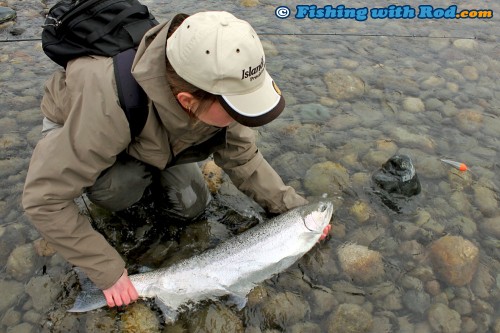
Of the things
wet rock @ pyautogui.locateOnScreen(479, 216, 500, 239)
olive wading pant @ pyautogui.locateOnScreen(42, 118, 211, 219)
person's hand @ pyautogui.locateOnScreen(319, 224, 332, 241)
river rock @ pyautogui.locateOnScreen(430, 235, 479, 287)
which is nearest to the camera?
olive wading pant @ pyautogui.locateOnScreen(42, 118, 211, 219)

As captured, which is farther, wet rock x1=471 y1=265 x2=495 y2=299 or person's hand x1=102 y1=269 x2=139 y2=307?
wet rock x1=471 y1=265 x2=495 y2=299

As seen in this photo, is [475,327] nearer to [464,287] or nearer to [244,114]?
[464,287]

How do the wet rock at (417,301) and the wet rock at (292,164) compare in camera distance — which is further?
the wet rock at (292,164)

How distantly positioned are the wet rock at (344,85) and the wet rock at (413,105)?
1.84 ft

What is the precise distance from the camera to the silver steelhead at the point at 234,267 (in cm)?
350

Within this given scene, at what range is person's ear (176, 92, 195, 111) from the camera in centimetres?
252

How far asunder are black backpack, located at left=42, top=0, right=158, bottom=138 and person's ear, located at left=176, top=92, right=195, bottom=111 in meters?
0.23

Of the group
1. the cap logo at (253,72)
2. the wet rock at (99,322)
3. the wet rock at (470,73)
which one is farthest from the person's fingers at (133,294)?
the wet rock at (470,73)

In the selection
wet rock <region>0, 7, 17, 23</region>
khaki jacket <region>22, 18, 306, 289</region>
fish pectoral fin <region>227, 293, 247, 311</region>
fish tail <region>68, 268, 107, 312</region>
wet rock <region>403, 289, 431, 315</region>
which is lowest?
wet rock <region>403, 289, 431, 315</region>

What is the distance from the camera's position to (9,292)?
370 centimetres

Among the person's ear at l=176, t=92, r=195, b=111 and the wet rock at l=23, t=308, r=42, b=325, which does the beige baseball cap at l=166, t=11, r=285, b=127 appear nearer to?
the person's ear at l=176, t=92, r=195, b=111

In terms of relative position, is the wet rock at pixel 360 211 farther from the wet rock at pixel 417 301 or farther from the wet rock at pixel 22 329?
the wet rock at pixel 22 329

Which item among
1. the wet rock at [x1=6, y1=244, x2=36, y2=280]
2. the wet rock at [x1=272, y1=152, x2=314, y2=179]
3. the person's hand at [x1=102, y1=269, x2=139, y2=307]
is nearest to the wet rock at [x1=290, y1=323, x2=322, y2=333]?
the person's hand at [x1=102, y1=269, x2=139, y2=307]

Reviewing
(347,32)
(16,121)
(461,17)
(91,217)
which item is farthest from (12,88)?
(461,17)
